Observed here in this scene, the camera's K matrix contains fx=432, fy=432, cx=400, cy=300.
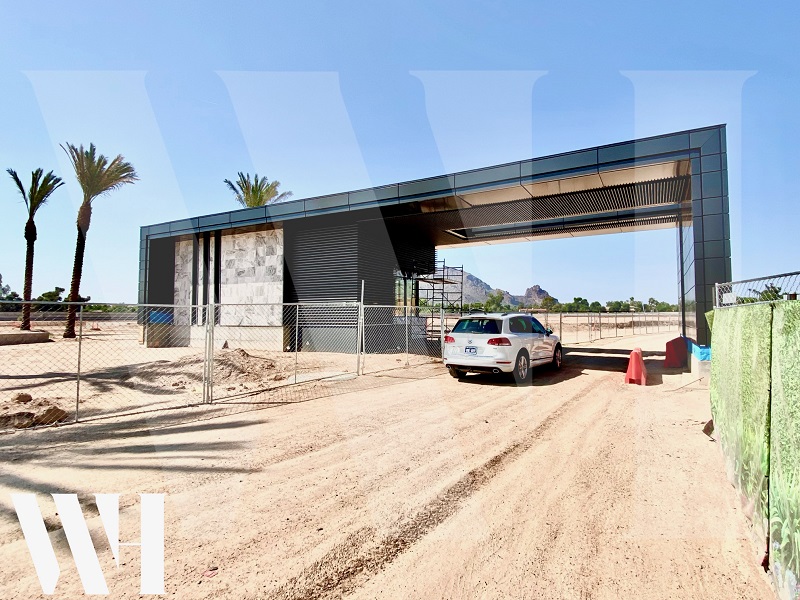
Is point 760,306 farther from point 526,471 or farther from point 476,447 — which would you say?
point 476,447

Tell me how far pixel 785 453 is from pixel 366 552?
2.70m

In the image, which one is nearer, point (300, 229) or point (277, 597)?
point (277, 597)

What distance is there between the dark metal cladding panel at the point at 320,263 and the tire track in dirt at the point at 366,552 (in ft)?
46.1

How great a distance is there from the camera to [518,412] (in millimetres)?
7492

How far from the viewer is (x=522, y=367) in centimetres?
1044

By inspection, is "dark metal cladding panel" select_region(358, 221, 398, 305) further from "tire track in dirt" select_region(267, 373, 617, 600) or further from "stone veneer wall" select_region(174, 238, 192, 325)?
"tire track in dirt" select_region(267, 373, 617, 600)

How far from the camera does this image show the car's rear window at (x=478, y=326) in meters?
10.3

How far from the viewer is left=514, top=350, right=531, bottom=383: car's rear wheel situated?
33.5ft

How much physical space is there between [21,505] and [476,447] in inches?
184

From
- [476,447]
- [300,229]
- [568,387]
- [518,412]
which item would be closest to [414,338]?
[300,229]

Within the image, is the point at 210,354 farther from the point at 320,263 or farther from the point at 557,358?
the point at 320,263

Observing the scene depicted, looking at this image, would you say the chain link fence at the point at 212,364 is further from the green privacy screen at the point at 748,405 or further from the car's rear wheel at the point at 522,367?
the green privacy screen at the point at 748,405

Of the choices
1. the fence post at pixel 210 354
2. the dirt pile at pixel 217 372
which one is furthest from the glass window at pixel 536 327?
the fence post at pixel 210 354
